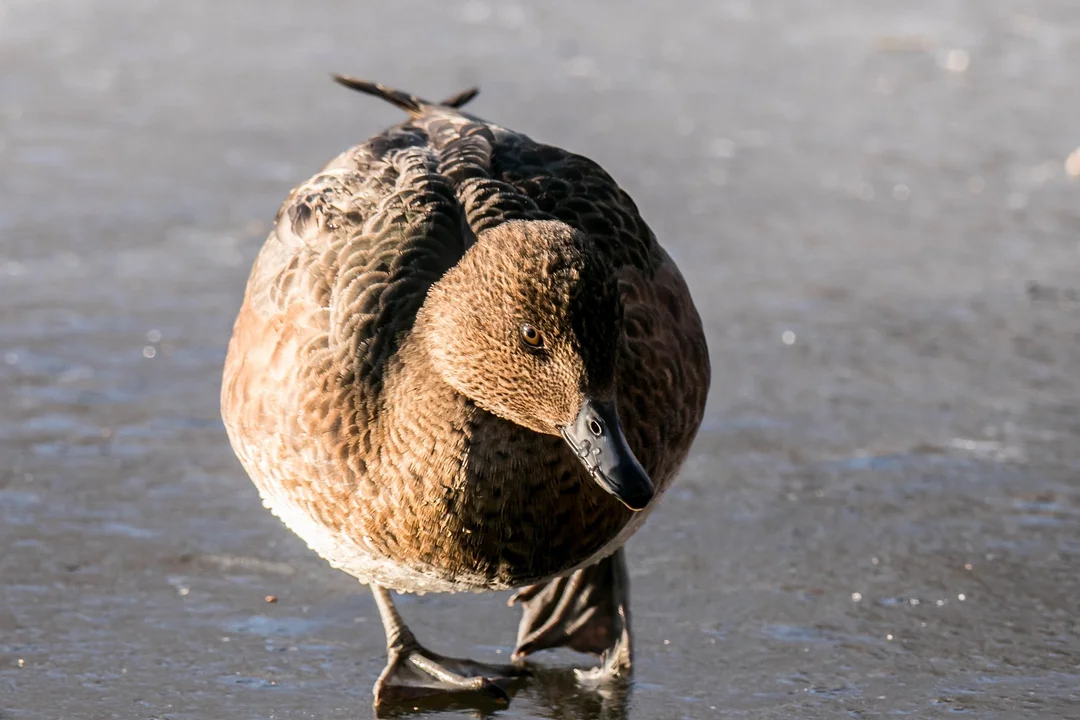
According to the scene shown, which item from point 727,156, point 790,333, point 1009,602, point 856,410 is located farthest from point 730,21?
point 1009,602

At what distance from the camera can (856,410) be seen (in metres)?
5.47

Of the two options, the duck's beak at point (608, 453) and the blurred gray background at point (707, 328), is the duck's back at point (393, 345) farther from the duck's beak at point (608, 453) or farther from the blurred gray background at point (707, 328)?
the blurred gray background at point (707, 328)

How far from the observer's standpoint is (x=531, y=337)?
3.37 metres

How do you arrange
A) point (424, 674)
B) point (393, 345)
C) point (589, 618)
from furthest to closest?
point (589, 618) < point (424, 674) < point (393, 345)

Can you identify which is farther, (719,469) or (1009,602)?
(719,469)

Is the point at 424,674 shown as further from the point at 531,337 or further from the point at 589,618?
the point at 531,337

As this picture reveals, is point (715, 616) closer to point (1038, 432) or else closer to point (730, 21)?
point (1038, 432)

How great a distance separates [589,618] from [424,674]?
0.51m

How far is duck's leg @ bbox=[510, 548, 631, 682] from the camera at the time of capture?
161 inches

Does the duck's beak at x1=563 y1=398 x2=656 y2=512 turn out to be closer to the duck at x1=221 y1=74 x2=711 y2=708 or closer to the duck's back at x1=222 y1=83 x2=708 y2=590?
the duck at x1=221 y1=74 x2=711 y2=708

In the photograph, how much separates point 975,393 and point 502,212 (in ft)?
8.24

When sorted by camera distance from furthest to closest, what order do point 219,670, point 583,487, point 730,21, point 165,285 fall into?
point 730,21
point 165,285
point 219,670
point 583,487

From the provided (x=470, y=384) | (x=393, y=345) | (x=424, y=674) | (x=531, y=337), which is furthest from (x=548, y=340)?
(x=424, y=674)

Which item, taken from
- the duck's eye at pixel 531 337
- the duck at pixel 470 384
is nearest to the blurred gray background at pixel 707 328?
the duck at pixel 470 384
